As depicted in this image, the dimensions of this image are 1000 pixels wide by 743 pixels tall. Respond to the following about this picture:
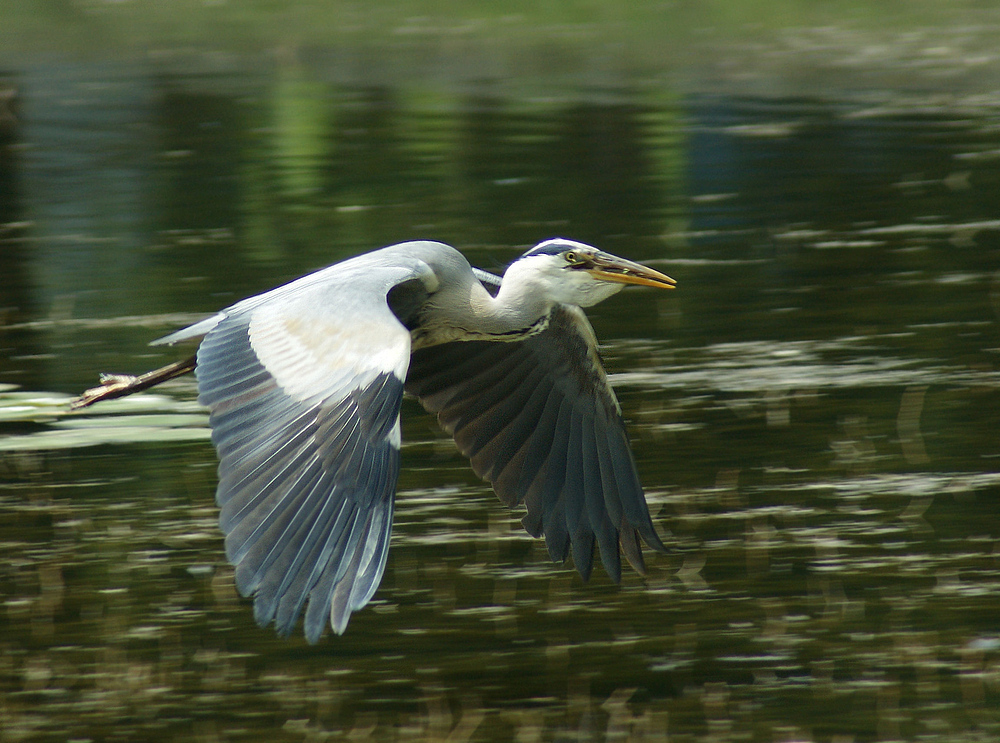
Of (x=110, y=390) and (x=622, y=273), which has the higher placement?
(x=622, y=273)

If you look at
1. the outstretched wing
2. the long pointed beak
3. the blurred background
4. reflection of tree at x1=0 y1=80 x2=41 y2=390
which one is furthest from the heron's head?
reflection of tree at x1=0 y1=80 x2=41 y2=390

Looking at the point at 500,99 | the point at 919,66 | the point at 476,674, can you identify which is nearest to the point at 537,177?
the point at 500,99

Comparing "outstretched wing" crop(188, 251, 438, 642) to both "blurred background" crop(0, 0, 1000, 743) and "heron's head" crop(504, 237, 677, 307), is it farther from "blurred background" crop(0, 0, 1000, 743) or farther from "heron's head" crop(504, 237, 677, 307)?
"heron's head" crop(504, 237, 677, 307)

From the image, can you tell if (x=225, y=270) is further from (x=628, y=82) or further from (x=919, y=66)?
(x=919, y=66)

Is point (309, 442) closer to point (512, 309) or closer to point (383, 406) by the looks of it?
point (383, 406)

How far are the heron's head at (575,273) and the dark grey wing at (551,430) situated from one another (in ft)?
0.39

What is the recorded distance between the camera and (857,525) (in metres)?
6.13

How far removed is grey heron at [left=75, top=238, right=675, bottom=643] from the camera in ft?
14.4

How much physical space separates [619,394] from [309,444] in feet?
11.0

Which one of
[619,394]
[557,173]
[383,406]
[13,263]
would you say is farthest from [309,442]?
[557,173]

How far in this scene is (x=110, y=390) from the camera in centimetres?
627

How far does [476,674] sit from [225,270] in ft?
19.1

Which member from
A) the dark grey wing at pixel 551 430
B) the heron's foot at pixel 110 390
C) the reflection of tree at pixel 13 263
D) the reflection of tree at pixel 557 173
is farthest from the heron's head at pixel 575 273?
the reflection of tree at pixel 557 173

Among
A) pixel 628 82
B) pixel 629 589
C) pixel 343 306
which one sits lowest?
pixel 628 82
